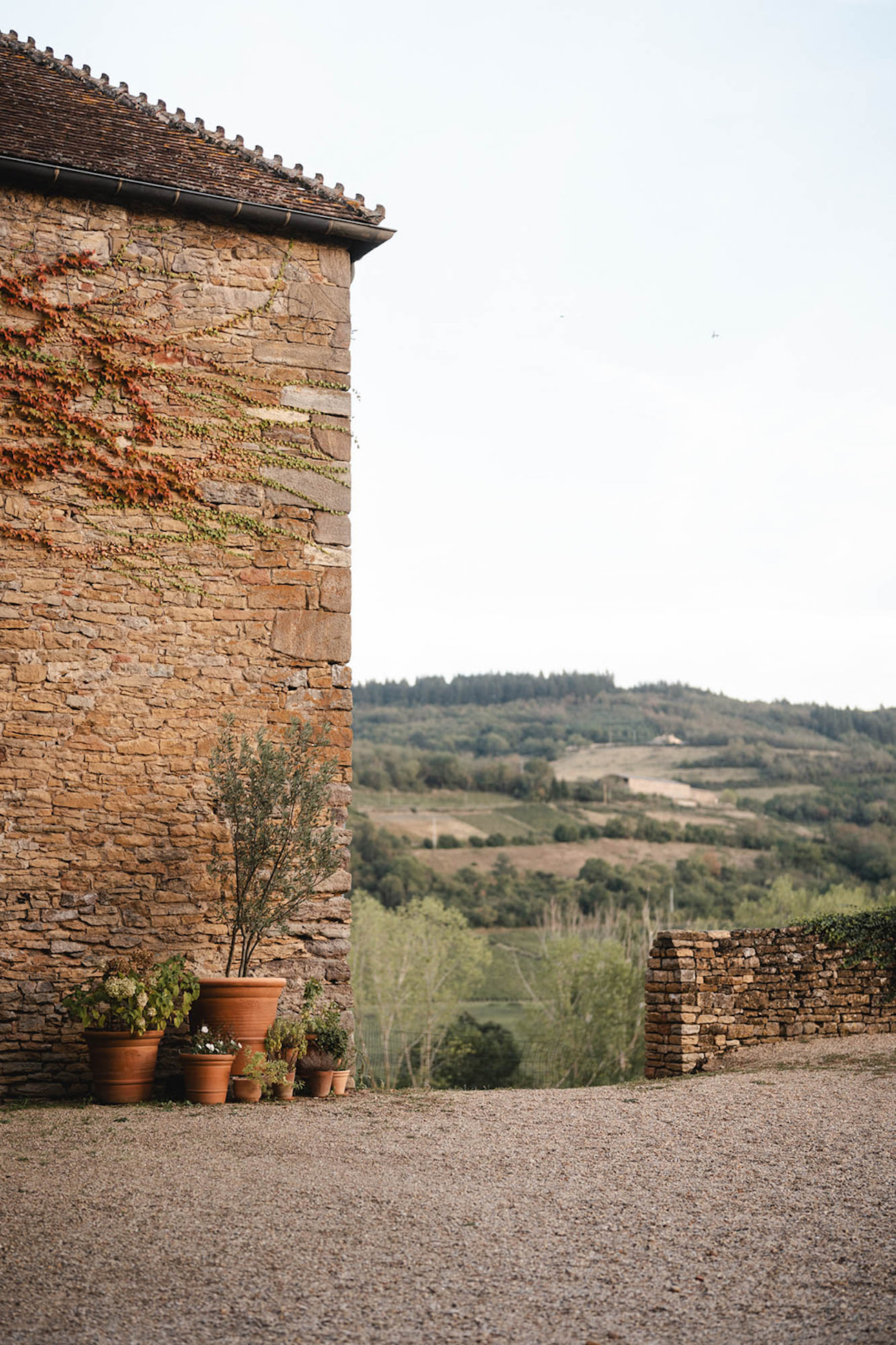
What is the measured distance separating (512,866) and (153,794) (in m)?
52.3

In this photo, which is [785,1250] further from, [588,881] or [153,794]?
[588,881]

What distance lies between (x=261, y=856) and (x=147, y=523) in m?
2.48

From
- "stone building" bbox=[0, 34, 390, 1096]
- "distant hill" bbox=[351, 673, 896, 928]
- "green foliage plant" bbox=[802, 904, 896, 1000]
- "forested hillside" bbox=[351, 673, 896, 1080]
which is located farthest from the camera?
"distant hill" bbox=[351, 673, 896, 928]

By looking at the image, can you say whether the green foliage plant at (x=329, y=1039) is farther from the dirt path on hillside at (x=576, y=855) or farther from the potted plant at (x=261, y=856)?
the dirt path on hillside at (x=576, y=855)

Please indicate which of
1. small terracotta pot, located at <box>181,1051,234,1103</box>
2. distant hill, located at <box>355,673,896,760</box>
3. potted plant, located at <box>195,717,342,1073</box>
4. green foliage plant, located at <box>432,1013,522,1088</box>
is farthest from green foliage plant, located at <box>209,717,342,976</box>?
distant hill, located at <box>355,673,896,760</box>

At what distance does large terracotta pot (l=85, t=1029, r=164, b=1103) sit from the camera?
22.2 ft

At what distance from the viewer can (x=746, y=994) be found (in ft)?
30.4

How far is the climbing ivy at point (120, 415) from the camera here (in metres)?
7.66

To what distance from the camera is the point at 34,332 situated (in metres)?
7.72

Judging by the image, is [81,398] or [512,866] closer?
[81,398]

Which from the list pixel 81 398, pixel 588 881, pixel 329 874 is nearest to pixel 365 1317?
pixel 329 874

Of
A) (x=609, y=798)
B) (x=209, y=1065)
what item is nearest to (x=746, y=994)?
(x=209, y=1065)

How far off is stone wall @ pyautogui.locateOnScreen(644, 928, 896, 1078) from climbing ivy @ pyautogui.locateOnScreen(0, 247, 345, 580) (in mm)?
4825

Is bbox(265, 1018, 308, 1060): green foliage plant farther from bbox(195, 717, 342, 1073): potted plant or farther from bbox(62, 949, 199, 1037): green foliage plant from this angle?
bbox(62, 949, 199, 1037): green foliage plant
